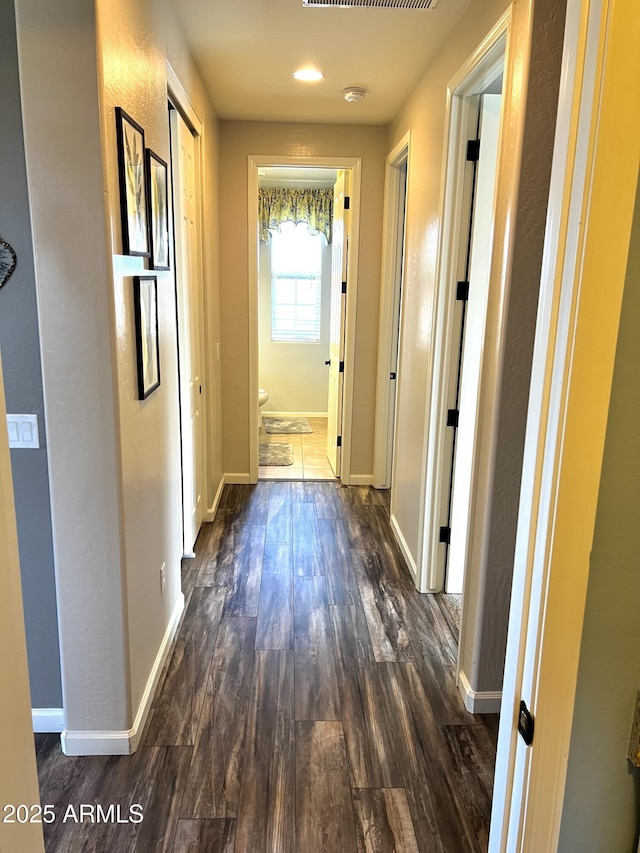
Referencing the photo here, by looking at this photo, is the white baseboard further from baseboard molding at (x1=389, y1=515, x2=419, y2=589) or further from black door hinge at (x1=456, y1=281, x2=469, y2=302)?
black door hinge at (x1=456, y1=281, x2=469, y2=302)

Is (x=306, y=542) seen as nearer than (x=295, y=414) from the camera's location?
Yes

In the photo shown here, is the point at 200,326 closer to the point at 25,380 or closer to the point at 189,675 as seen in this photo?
the point at 25,380

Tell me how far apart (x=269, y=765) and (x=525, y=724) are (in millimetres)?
1332

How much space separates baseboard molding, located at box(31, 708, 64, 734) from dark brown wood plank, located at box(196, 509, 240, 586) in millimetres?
1111

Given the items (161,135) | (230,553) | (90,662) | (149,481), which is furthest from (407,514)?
(161,135)

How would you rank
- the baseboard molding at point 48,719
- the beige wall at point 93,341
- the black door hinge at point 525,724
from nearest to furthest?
the black door hinge at point 525,724 → the beige wall at point 93,341 → the baseboard molding at point 48,719

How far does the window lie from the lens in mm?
6570

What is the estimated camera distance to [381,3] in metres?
2.20

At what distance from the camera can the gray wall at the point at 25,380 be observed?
63.8 inches

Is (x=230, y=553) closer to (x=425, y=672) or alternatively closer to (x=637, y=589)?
(x=425, y=672)

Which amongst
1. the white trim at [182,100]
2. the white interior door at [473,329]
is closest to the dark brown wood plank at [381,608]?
the white interior door at [473,329]

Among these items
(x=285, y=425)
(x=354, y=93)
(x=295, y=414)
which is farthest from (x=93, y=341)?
(x=295, y=414)

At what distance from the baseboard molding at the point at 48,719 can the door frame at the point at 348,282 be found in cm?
269

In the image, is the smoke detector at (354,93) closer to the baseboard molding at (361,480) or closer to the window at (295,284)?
the baseboard molding at (361,480)
